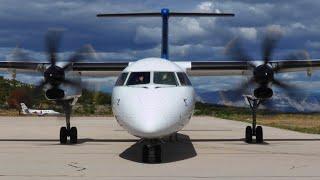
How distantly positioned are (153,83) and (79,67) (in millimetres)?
7400

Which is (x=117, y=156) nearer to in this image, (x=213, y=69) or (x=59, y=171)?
(x=59, y=171)

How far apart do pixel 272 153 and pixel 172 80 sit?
420 cm

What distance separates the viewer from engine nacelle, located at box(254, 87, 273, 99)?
1739 cm

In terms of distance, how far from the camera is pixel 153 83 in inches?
507

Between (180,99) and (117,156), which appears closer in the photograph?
(180,99)

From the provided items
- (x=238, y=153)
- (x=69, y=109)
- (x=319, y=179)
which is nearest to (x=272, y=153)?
(x=238, y=153)

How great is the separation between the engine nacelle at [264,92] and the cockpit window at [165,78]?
504 centimetres

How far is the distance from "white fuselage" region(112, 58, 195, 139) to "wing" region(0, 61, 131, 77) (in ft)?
19.8

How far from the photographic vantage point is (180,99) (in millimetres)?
12781

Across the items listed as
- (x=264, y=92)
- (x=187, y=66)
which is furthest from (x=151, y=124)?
(x=187, y=66)

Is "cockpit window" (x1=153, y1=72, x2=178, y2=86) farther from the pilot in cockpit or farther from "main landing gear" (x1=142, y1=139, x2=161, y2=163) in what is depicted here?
"main landing gear" (x1=142, y1=139, x2=161, y2=163)

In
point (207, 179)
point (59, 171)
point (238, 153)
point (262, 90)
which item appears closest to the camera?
point (207, 179)

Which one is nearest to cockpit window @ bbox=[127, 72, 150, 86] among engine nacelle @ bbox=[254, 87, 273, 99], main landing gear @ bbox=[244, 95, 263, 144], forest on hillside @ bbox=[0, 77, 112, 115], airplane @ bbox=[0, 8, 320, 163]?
airplane @ bbox=[0, 8, 320, 163]

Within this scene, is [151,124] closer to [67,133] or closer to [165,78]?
[165,78]
